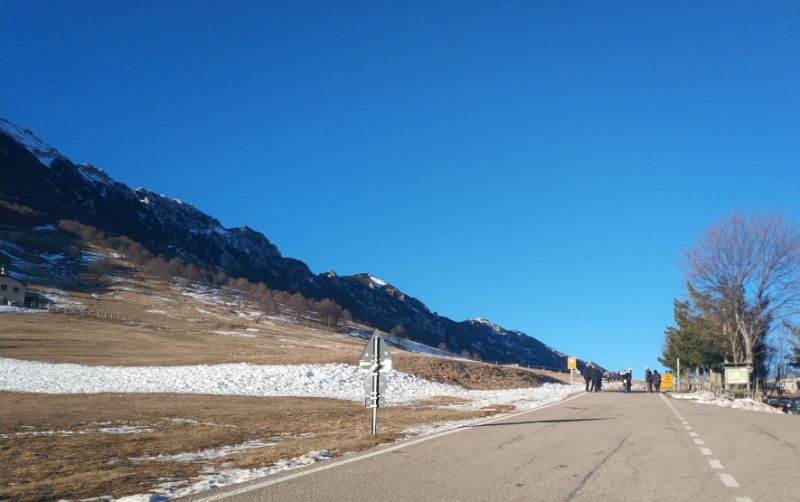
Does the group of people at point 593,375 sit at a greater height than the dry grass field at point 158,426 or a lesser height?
greater

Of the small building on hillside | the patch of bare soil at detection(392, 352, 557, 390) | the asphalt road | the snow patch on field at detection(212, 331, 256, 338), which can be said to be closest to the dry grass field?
the patch of bare soil at detection(392, 352, 557, 390)

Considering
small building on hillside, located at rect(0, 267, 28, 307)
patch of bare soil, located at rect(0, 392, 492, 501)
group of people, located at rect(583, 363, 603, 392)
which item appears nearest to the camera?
patch of bare soil, located at rect(0, 392, 492, 501)

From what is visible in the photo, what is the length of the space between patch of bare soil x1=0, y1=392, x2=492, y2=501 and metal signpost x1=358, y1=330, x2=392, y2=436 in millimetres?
807

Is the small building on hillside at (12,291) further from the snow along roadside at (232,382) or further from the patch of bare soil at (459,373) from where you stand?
the patch of bare soil at (459,373)

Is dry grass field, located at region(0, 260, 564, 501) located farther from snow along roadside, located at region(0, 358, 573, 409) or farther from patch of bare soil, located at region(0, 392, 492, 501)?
snow along roadside, located at region(0, 358, 573, 409)

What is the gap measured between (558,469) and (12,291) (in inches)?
4333

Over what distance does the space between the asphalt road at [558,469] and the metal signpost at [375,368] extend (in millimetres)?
1921

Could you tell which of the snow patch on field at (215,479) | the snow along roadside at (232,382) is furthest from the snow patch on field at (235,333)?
the snow patch on field at (215,479)

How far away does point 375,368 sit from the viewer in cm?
1508

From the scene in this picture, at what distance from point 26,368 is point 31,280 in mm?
90738

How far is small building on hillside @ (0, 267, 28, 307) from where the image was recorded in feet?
317

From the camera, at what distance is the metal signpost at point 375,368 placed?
49.0 feet

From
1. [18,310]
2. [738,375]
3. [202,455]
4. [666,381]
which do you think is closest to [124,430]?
[202,455]

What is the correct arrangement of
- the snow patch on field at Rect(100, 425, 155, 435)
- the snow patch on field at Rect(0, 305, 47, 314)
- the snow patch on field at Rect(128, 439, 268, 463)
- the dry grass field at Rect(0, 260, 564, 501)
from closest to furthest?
the dry grass field at Rect(0, 260, 564, 501) → the snow patch on field at Rect(128, 439, 268, 463) → the snow patch on field at Rect(100, 425, 155, 435) → the snow patch on field at Rect(0, 305, 47, 314)
